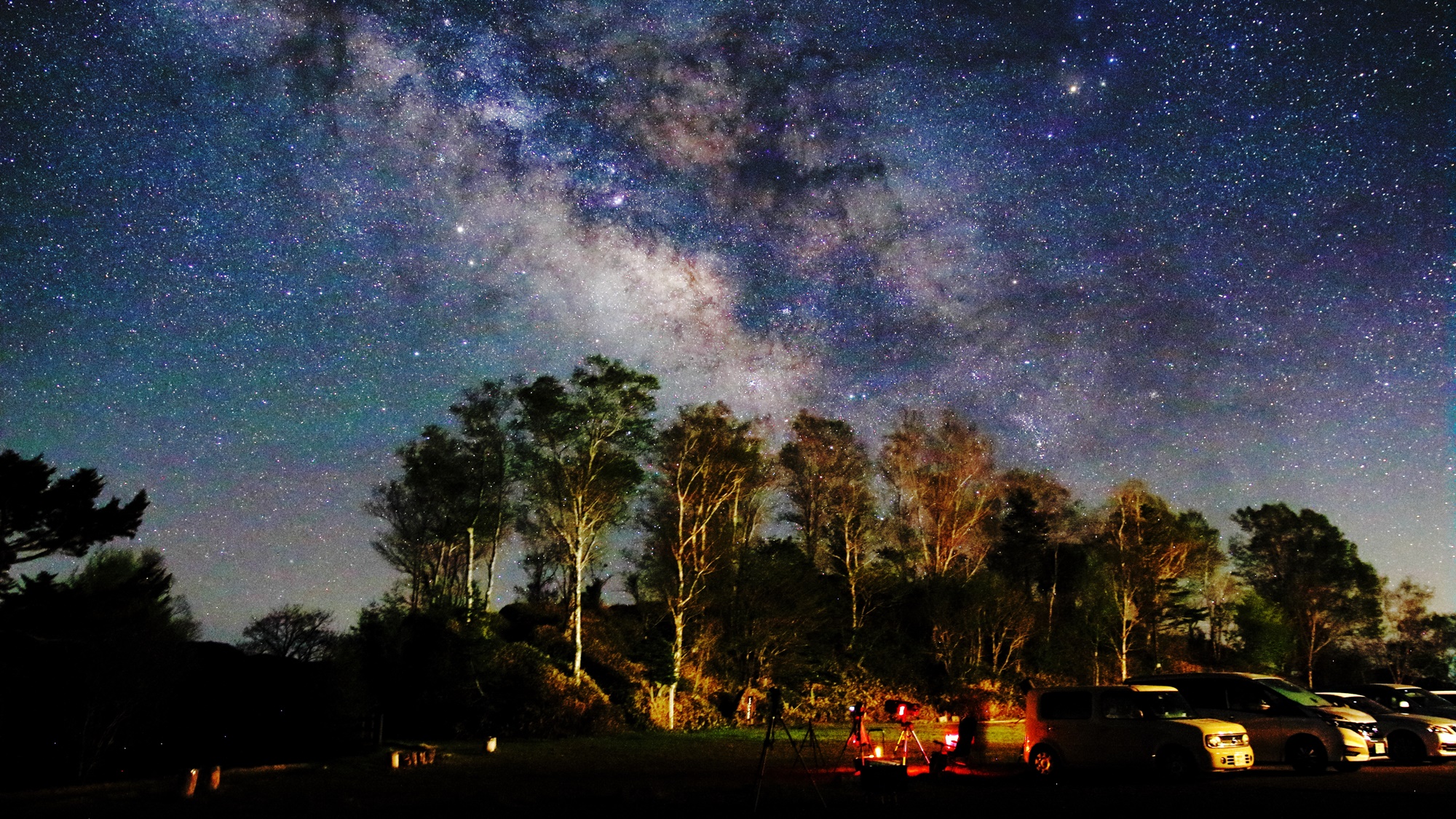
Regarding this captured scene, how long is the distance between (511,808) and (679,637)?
844 inches

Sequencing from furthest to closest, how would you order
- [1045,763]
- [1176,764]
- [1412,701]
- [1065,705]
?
[1412,701], [1065,705], [1045,763], [1176,764]

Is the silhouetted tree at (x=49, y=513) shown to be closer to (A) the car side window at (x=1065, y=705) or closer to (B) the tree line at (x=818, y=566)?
(B) the tree line at (x=818, y=566)

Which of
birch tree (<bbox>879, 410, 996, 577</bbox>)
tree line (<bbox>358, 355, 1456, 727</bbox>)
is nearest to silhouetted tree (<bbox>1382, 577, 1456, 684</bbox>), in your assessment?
tree line (<bbox>358, 355, 1456, 727</bbox>)

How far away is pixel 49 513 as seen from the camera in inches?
1178

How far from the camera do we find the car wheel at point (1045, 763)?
18156 millimetres

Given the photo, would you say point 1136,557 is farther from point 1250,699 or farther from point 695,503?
point 1250,699

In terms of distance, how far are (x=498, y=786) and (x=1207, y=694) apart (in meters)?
14.4

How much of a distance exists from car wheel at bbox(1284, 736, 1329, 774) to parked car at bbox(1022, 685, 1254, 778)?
101 centimetres

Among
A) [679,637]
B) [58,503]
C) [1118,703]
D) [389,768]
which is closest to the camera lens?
[1118,703]

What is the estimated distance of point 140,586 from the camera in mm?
33250

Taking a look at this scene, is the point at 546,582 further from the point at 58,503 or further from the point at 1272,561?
the point at 1272,561

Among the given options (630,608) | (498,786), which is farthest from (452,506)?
(498,786)

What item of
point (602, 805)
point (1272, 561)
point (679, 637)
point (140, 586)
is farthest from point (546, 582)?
point (1272, 561)

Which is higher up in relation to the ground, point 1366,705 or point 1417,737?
point 1366,705
